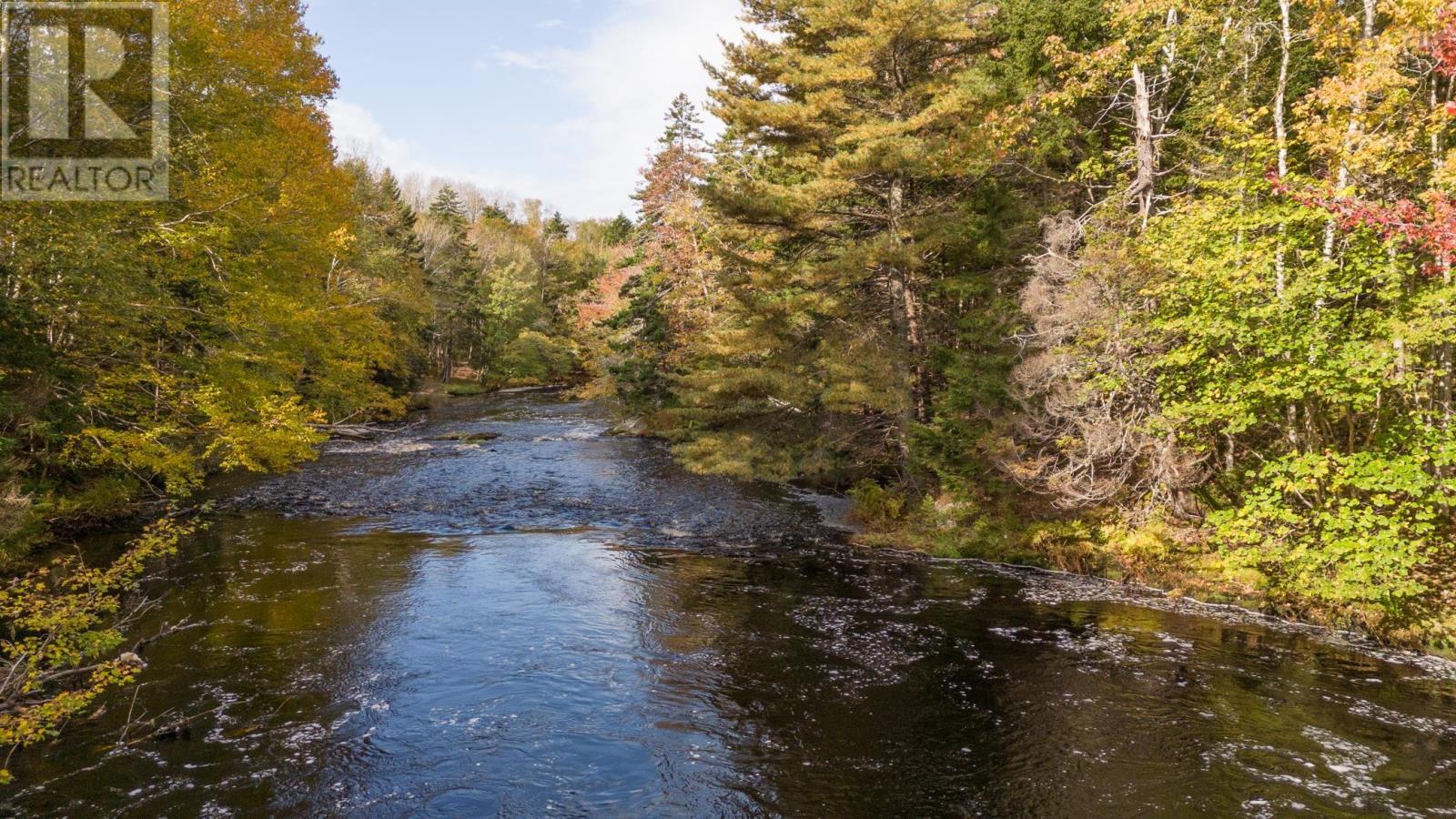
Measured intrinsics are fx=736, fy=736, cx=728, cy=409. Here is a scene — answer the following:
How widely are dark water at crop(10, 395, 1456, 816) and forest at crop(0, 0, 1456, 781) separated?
1.15 m

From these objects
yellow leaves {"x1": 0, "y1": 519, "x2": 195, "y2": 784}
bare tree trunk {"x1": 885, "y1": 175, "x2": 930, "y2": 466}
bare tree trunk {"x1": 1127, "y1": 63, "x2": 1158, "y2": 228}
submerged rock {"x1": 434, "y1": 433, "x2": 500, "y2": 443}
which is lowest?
submerged rock {"x1": 434, "y1": 433, "x2": 500, "y2": 443}

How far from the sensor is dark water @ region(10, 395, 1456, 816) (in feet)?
21.5

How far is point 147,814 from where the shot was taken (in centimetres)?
601

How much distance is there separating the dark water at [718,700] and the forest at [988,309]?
1.15 metres

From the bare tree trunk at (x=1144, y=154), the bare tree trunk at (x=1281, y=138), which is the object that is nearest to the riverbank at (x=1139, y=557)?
the bare tree trunk at (x=1281, y=138)

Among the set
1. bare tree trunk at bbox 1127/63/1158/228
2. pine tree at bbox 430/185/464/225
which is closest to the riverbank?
bare tree trunk at bbox 1127/63/1158/228

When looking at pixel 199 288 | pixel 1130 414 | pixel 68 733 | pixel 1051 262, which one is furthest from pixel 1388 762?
pixel 199 288

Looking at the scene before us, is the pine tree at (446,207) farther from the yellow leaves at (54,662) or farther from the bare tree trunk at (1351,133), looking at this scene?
the bare tree trunk at (1351,133)

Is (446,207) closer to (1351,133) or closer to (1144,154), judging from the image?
(1144,154)

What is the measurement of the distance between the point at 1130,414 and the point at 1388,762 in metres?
6.65

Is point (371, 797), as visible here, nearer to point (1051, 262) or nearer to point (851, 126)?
point (1051, 262)

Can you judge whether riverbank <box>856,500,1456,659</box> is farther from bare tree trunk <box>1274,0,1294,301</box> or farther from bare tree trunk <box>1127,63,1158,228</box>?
bare tree trunk <box>1127,63,1158,228</box>

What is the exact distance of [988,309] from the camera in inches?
642

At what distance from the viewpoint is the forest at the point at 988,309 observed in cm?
981
